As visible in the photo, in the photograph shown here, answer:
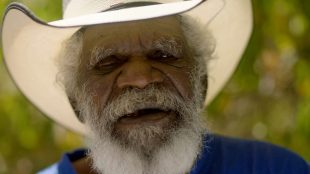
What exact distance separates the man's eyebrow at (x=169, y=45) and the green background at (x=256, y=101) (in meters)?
0.63

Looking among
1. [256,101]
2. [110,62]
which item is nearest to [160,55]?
[110,62]

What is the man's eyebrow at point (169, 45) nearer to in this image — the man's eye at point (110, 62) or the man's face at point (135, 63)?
the man's face at point (135, 63)

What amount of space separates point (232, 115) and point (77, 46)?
1.22 meters

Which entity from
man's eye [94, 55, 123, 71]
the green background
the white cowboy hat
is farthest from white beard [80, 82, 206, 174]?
the green background

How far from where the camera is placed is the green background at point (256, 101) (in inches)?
A: 128

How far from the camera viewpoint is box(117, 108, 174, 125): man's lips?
7.88 ft

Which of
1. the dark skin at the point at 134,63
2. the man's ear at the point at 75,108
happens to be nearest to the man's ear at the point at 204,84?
the dark skin at the point at 134,63

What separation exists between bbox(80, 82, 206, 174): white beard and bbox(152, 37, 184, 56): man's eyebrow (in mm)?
130

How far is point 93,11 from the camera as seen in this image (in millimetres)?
2449

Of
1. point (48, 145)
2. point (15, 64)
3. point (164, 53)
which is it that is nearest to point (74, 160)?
point (15, 64)

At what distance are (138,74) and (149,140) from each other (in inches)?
7.3

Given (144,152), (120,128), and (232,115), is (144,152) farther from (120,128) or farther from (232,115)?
(232,115)

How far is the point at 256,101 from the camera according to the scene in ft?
11.7

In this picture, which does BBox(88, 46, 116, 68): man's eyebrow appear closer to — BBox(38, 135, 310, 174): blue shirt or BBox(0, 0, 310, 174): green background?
BBox(38, 135, 310, 174): blue shirt
